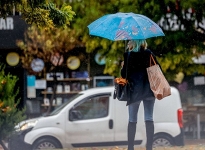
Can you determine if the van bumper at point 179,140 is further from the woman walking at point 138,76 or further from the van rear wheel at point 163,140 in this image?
the woman walking at point 138,76

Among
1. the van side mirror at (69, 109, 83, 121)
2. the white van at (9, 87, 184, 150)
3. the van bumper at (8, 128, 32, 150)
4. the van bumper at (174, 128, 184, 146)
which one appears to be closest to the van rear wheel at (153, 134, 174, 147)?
the white van at (9, 87, 184, 150)

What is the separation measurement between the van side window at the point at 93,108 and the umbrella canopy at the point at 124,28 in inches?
211

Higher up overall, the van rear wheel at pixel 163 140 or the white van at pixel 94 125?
the white van at pixel 94 125

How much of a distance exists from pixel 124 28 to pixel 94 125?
5743mm

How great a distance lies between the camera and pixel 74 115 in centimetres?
1467

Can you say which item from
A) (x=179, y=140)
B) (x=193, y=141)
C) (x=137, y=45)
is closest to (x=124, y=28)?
(x=137, y=45)

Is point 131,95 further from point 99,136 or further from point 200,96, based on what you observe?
point 200,96

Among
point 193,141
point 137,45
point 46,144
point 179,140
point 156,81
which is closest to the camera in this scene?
point 156,81

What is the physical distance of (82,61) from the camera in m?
23.4

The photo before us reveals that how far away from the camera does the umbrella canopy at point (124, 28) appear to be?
912 cm

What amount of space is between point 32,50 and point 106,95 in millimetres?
7630

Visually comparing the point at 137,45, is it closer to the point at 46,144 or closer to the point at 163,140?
the point at 163,140

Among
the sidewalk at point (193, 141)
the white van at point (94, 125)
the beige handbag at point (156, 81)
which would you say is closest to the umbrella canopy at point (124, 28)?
the beige handbag at point (156, 81)

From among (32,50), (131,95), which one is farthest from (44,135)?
(32,50)
